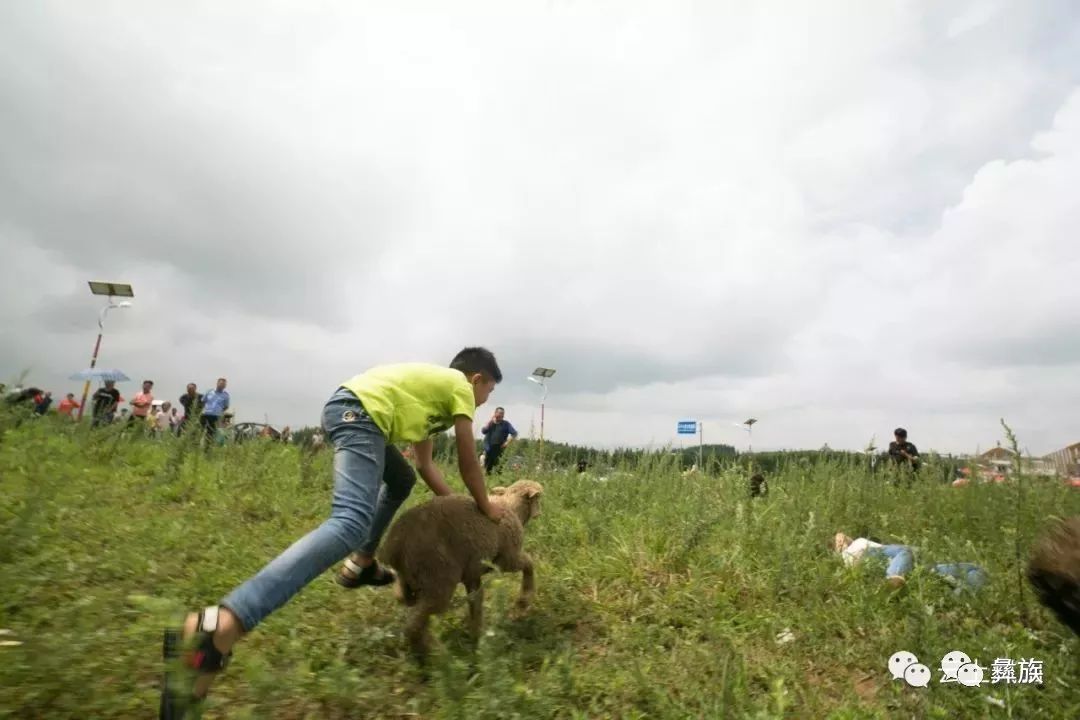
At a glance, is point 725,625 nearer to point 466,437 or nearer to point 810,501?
point 466,437

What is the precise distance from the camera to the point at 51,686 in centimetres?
188

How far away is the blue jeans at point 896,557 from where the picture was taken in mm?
3629

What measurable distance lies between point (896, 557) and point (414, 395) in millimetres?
3373

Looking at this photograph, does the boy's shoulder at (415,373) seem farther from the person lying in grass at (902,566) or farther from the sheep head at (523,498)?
the person lying in grass at (902,566)

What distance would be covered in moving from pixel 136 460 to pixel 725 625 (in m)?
6.99

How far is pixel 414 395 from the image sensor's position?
288 centimetres

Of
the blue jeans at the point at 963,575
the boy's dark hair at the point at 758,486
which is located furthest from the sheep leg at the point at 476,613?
the boy's dark hair at the point at 758,486

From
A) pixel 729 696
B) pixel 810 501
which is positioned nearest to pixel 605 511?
pixel 810 501

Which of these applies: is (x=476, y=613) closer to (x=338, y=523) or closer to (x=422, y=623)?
(x=422, y=623)

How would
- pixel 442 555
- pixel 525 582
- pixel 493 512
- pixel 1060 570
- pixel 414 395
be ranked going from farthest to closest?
pixel 525 582, pixel 493 512, pixel 414 395, pixel 442 555, pixel 1060 570

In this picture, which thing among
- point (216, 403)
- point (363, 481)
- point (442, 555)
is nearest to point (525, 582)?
point (442, 555)

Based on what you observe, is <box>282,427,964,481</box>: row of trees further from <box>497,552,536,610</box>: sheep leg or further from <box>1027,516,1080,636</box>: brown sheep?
<box>1027,516,1080,636</box>: brown sheep

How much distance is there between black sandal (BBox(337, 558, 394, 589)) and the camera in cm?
317

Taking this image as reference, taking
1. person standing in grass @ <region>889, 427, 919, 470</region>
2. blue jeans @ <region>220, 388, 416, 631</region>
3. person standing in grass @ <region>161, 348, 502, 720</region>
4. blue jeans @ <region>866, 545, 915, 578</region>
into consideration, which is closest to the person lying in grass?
blue jeans @ <region>866, 545, 915, 578</region>
